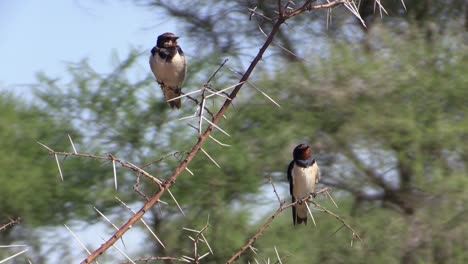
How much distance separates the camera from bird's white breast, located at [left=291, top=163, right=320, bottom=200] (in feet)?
20.4

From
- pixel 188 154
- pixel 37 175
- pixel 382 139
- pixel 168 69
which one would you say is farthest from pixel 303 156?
pixel 37 175

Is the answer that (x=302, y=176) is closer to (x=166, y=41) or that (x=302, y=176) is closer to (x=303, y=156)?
(x=303, y=156)

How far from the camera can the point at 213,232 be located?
11.8 metres

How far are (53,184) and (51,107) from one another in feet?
2.66

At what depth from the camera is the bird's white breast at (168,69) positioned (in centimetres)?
606

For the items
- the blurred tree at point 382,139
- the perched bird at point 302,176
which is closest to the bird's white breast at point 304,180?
the perched bird at point 302,176

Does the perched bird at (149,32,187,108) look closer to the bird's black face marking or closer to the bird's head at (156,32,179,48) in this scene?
the bird's head at (156,32,179,48)

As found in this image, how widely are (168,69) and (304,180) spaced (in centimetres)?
91

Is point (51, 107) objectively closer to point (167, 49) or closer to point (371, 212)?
point (371, 212)

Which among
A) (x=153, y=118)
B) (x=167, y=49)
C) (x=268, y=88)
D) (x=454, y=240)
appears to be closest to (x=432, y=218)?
(x=454, y=240)

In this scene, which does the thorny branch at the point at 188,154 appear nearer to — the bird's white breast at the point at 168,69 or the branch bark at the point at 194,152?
the branch bark at the point at 194,152

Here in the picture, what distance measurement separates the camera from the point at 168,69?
238 inches

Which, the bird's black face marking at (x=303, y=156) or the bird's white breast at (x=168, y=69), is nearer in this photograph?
the bird's white breast at (x=168, y=69)

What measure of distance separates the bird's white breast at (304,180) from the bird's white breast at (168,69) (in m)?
0.79
